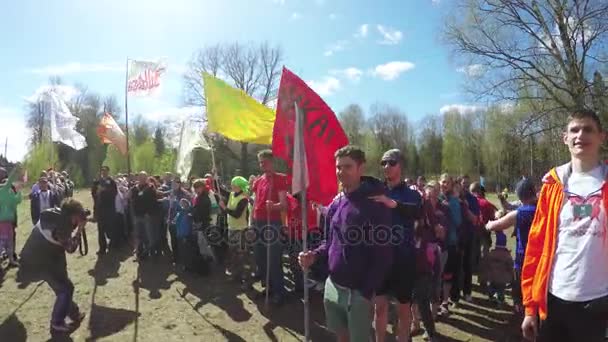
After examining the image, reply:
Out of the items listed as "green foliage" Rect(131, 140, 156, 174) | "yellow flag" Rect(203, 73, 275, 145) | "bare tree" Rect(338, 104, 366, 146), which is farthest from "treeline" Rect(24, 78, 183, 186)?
"yellow flag" Rect(203, 73, 275, 145)

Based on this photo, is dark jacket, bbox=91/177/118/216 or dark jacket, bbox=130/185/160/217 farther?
dark jacket, bbox=91/177/118/216

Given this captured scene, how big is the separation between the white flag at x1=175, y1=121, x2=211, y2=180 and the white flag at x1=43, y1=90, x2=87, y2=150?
2.18m

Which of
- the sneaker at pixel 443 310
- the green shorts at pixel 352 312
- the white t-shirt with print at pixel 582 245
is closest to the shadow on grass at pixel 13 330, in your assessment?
the green shorts at pixel 352 312

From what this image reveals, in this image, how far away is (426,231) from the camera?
479 centimetres

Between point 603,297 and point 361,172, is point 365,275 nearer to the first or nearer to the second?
point 361,172

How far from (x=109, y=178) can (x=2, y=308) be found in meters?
4.27

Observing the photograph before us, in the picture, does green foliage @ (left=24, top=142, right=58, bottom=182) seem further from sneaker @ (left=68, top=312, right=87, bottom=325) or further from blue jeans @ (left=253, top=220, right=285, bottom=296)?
blue jeans @ (left=253, top=220, right=285, bottom=296)

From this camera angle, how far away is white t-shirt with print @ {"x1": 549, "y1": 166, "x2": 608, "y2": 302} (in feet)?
8.57

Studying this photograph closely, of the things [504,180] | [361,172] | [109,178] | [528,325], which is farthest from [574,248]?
[504,180]

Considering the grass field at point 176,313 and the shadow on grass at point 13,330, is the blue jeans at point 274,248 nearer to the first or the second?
the grass field at point 176,313

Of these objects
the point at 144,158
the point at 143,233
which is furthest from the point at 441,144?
the point at 143,233

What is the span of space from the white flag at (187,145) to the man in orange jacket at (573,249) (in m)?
7.25

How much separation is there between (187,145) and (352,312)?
697 centimetres

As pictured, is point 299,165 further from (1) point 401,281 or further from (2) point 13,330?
(2) point 13,330
